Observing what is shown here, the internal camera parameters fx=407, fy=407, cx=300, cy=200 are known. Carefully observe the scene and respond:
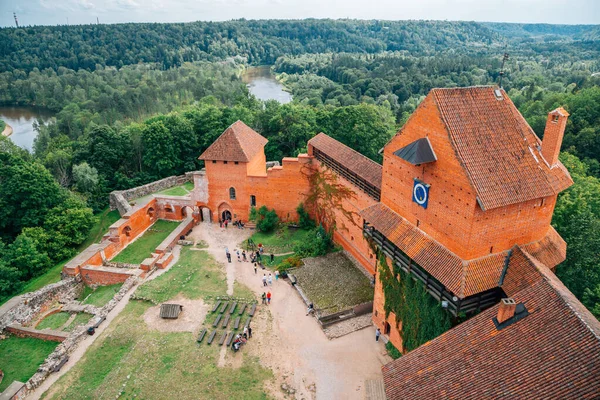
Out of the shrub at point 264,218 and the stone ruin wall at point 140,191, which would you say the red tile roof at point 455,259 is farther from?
the stone ruin wall at point 140,191

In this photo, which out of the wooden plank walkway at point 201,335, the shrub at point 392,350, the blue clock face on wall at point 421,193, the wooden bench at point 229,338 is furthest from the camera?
the wooden plank walkway at point 201,335

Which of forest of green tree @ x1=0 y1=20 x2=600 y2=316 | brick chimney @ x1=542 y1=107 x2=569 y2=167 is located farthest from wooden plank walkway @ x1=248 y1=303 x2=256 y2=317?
forest of green tree @ x1=0 y1=20 x2=600 y2=316

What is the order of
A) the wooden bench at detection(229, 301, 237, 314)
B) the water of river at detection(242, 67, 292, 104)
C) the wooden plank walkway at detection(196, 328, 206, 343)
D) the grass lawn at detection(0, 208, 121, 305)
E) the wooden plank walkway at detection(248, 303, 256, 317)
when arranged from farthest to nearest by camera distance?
the water of river at detection(242, 67, 292, 104)
the grass lawn at detection(0, 208, 121, 305)
the wooden bench at detection(229, 301, 237, 314)
the wooden plank walkway at detection(248, 303, 256, 317)
the wooden plank walkway at detection(196, 328, 206, 343)

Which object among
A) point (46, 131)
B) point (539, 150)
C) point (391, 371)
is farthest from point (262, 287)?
point (46, 131)

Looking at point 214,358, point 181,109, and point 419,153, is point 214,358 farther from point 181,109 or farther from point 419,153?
point 181,109

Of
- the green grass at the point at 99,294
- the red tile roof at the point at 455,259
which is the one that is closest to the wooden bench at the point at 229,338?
the red tile roof at the point at 455,259

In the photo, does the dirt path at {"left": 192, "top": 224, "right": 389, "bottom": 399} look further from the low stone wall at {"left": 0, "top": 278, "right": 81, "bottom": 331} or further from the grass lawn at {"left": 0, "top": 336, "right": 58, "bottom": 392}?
the low stone wall at {"left": 0, "top": 278, "right": 81, "bottom": 331}

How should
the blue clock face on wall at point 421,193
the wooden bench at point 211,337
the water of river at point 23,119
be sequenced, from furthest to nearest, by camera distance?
the water of river at point 23,119, the wooden bench at point 211,337, the blue clock face on wall at point 421,193

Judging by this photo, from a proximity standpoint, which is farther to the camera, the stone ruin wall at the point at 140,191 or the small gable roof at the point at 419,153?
the stone ruin wall at the point at 140,191
